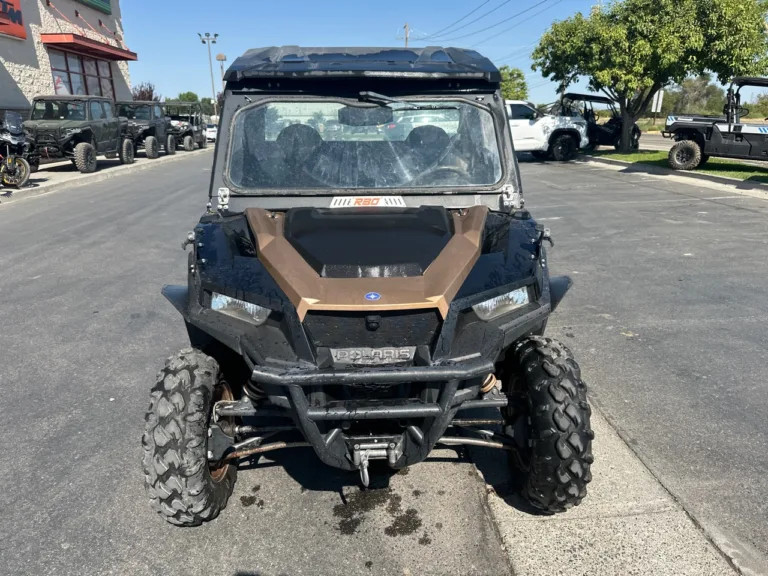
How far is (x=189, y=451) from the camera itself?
245cm

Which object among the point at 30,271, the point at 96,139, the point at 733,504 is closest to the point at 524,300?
the point at 733,504

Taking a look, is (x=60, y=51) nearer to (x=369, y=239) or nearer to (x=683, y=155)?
(x=683, y=155)

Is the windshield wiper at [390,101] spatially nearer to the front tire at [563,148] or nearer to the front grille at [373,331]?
the front grille at [373,331]

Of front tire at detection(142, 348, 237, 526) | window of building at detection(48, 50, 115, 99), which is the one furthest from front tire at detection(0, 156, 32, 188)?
front tire at detection(142, 348, 237, 526)

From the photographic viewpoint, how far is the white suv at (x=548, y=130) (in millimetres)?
20141

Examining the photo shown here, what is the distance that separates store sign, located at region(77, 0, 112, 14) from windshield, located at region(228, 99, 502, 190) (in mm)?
27128

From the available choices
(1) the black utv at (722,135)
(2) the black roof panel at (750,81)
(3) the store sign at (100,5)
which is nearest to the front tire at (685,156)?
(1) the black utv at (722,135)

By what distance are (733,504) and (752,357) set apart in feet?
6.50

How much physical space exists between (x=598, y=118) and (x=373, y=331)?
79.1 feet

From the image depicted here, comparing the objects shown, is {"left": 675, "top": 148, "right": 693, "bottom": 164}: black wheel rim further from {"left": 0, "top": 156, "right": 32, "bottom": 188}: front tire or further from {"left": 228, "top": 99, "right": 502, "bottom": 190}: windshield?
{"left": 0, "top": 156, "right": 32, "bottom": 188}: front tire

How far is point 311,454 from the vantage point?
3.35 m

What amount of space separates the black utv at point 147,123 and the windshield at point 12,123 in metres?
8.06

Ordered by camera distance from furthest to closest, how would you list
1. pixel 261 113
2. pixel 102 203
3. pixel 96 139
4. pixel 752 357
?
1. pixel 96 139
2. pixel 102 203
3. pixel 752 357
4. pixel 261 113

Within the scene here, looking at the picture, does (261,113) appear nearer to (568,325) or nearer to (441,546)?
(441,546)
